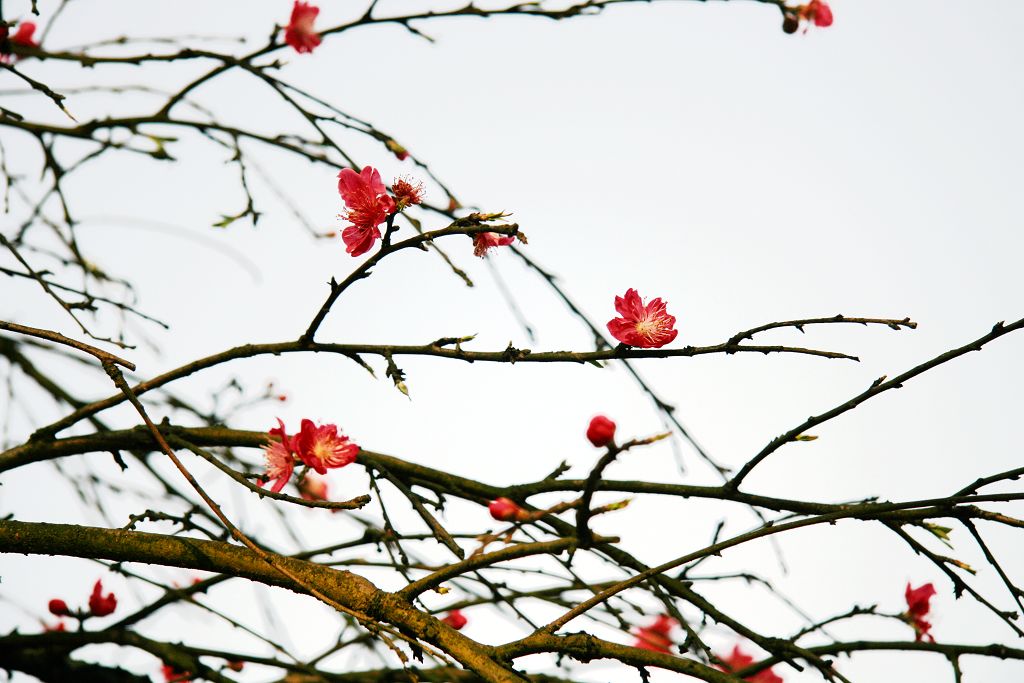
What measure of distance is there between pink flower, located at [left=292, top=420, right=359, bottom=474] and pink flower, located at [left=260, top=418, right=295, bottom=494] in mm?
23

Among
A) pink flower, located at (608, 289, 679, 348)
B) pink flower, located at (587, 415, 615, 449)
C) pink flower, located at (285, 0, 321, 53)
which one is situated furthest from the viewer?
pink flower, located at (285, 0, 321, 53)

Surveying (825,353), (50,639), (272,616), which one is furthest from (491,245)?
(272,616)

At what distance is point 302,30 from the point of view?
7.80 ft

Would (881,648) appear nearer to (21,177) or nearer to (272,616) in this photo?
(272,616)

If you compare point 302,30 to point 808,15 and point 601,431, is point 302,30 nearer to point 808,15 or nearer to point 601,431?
point 808,15

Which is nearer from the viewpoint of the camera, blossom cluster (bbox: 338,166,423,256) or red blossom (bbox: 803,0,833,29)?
blossom cluster (bbox: 338,166,423,256)

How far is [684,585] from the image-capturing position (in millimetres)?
1769

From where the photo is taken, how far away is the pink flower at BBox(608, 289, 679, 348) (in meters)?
1.63

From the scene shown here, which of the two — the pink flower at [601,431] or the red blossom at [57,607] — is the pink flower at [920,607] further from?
the red blossom at [57,607]

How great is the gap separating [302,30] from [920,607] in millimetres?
2207

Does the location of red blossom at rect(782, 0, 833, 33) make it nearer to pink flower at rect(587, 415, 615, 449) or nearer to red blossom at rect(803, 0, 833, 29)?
red blossom at rect(803, 0, 833, 29)

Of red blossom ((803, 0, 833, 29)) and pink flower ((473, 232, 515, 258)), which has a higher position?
red blossom ((803, 0, 833, 29))

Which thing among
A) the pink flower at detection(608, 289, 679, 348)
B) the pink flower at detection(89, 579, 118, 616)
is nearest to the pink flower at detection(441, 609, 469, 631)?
the pink flower at detection(89, 579, 118, 616)

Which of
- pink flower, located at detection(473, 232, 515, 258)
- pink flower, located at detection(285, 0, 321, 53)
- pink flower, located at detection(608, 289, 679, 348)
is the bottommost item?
pink flower, located at detection(608, 289, 679, 348)
